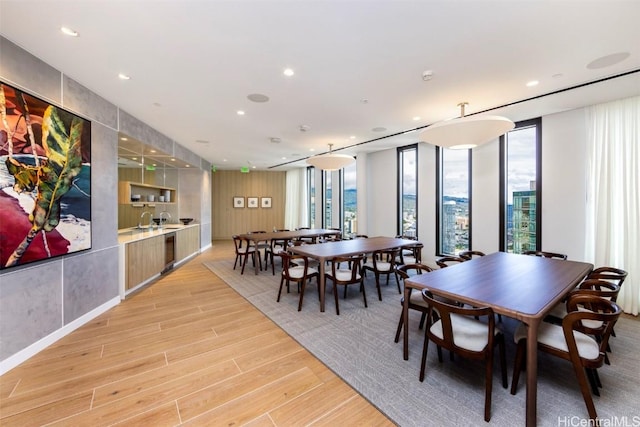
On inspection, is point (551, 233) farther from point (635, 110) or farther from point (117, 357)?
point (117, 357)

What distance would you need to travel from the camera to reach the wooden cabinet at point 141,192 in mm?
4668

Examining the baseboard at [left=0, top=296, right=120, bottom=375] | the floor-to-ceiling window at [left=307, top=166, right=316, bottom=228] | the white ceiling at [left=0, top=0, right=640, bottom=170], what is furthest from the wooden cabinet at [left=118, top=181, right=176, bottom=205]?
the floor-to-ceiling window at [left=307, top=166, right=316, bottom=228]

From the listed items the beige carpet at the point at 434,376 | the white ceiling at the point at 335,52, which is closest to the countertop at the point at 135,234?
the white ceiling at the point at 335,52

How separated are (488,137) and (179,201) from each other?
26.1 feet

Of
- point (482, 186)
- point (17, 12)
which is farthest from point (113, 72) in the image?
point (482, 186)

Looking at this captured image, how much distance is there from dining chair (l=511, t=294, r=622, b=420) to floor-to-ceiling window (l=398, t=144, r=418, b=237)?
14.4ft

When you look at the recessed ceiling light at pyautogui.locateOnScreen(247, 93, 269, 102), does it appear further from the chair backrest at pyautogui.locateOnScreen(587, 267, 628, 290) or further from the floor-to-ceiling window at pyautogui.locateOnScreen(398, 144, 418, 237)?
the chair backrest at pyautogui.locateOnScreen(587, 267, 628, 290)

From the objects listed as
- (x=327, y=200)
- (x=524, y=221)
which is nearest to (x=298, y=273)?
(x=524, y=221)

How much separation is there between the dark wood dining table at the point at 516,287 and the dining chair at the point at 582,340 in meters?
0.16

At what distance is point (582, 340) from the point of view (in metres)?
→ 1.90

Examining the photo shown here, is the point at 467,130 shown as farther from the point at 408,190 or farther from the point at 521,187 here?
the point at 408,190

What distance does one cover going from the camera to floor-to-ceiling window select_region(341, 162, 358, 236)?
328 inches

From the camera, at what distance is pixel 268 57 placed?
2.55 meters

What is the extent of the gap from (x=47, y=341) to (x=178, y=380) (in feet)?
5.74
